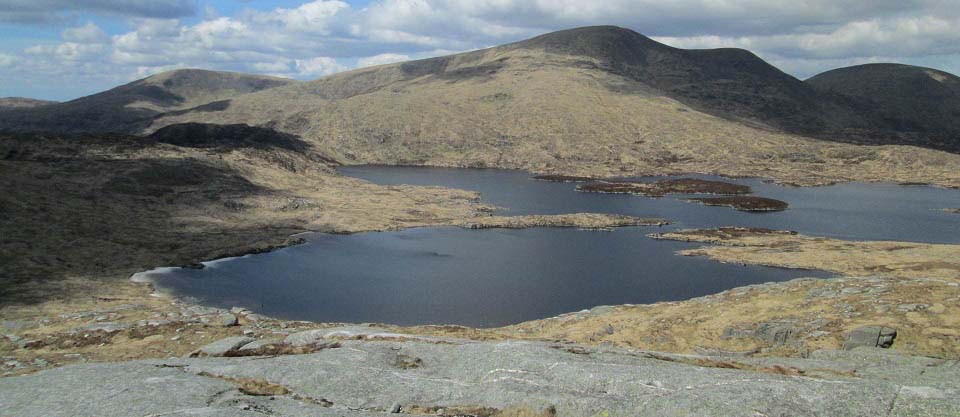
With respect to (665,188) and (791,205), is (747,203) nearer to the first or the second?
(791,205)

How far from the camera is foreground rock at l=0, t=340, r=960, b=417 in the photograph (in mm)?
17672

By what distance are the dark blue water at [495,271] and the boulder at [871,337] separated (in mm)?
22009

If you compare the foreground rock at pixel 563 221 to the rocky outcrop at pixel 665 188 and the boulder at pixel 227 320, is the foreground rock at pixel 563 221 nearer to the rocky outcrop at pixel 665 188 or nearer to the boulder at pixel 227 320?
the rocky outcrop at pixel 665 188

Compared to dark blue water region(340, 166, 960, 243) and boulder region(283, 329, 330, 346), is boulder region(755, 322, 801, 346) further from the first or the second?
dark blue water region(340, 166, 960, 243)

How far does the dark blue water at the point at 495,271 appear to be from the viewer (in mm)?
49031

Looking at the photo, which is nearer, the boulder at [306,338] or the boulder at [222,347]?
the boulder at [222,347]

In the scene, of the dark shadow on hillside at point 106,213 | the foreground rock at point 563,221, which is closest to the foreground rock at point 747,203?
the foreground rock at point 563,221

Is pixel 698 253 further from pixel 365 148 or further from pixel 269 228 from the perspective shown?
pixel 365 148

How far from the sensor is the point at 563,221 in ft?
294

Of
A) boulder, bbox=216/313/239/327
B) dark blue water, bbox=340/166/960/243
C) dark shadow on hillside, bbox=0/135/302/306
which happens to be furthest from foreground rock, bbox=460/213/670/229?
boulder, bbox=216/313/239/327

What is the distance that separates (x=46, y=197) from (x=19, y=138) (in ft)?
106

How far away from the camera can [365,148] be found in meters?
195

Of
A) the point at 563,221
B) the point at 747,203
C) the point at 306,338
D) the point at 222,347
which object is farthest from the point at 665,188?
the point at 222,347

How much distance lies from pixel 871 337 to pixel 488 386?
62.7 feet
